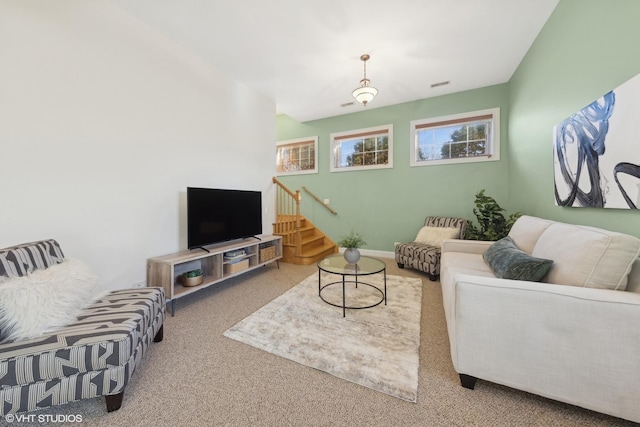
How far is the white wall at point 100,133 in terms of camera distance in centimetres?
166

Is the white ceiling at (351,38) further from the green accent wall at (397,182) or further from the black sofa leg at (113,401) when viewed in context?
the black sofa leg at (113,401)

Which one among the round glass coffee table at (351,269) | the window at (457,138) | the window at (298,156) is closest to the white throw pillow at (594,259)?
the round glass coffee table at (351,269)

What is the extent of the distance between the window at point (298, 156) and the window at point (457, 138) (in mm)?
2020

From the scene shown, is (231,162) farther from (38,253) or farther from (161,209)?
(38,253)

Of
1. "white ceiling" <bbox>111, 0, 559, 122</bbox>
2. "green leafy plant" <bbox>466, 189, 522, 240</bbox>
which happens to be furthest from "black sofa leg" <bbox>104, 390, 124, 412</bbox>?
"green leafy plant" <bbox>466, 189, 522, 240</bbox>

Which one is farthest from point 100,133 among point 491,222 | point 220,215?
point 491,222

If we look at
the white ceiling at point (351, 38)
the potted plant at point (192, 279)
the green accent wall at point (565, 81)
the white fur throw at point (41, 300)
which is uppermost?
the white ceiling at point (351, 38)

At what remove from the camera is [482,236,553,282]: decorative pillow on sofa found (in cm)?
146

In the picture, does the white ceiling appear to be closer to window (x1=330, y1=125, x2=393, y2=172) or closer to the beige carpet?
window (x1=330, y1=125, x2=393, y2=172)

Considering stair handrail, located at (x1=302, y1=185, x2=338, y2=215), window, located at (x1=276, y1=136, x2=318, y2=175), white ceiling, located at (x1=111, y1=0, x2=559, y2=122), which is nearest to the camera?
white ceiling, located at (x1=111, y1=0, x2=559, y2=122)

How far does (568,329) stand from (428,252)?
2.07 metres

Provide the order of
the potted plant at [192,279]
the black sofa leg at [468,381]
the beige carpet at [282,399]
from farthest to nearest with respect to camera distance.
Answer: the potted plant at [192,279]
the black sofa leg at [468,381]
the beige carpet at [282,399]

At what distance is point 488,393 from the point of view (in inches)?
51.4

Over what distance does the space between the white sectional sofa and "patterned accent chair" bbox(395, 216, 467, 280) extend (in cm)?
172
